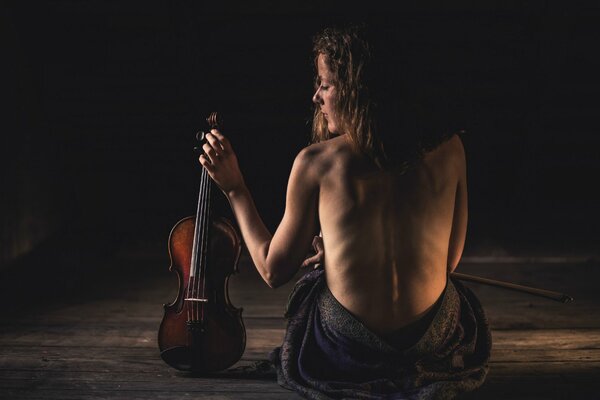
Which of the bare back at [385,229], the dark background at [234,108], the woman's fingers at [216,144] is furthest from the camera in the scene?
the dark background at [234,108]

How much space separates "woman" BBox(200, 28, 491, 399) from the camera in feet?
6.48

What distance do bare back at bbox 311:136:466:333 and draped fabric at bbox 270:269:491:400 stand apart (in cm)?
6

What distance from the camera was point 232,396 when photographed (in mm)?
2297

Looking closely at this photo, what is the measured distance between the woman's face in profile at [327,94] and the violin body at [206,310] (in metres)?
0.50

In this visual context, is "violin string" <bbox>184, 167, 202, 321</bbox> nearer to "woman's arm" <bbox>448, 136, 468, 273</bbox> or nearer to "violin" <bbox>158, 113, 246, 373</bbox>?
"violin" <bbox>158, 113, 246, 373</bbox>

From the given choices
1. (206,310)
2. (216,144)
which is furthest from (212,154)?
(206,310)

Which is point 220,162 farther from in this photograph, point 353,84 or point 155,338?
point 155,338

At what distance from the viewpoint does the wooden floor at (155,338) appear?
2.37m

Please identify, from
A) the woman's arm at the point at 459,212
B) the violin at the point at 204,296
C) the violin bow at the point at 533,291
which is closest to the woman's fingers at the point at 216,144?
the violin at the point at 204,296

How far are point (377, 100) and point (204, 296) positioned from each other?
33.1 inches

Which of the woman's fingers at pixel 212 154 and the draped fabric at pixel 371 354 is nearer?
the draped fabric at pixel 371 354

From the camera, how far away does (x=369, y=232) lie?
78.2 inches

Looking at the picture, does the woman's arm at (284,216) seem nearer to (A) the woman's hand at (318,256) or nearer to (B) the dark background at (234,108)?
(A) the woman's hand at (318,256)

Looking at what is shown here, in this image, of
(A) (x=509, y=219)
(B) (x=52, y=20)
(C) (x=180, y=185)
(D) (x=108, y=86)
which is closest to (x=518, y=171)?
(A) (x=509, y=219)
